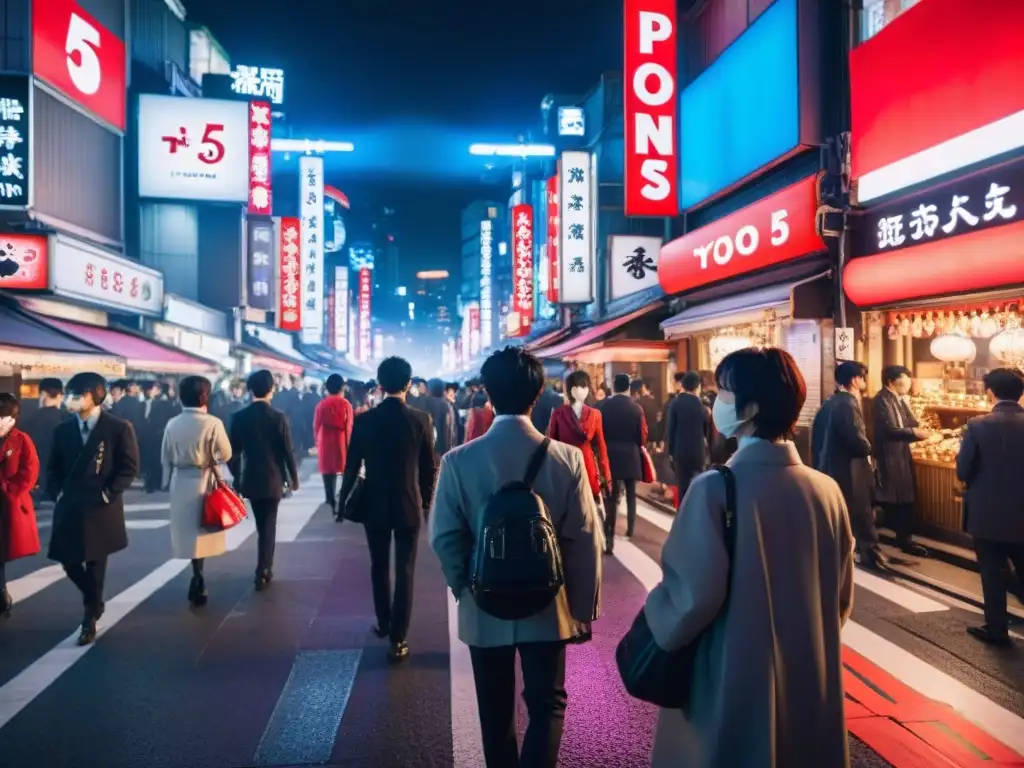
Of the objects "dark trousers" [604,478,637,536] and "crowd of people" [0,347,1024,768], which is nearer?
"crowd of people" [0,347,1024,768]

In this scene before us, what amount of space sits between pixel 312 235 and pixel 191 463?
1138 inches

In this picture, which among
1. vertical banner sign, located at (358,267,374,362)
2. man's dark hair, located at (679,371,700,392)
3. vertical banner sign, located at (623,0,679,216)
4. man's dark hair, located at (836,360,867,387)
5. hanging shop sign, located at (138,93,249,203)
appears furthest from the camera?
vertical banner sign, located at (358,267,374,362)

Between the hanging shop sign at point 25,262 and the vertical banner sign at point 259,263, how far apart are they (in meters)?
15.1

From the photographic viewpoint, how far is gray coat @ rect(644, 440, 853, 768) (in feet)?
6.65

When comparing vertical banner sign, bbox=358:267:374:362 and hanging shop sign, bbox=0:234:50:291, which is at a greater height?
vertical banner sign, bbox=358:267:374:362

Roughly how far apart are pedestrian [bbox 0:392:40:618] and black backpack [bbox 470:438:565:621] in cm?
469

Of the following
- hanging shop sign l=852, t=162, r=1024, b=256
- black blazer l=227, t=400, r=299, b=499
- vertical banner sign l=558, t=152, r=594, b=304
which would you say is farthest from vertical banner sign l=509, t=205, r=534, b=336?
black blazer l=227, t=400, r=299, b=499

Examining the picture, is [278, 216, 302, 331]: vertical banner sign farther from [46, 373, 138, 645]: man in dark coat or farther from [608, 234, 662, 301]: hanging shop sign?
[46, 373, 138, 645]: man in dark coat

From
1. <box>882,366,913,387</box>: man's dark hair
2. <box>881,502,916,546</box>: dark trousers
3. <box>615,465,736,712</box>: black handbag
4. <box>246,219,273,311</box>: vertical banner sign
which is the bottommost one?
<box>881,502,916,546</box>: dark trousers

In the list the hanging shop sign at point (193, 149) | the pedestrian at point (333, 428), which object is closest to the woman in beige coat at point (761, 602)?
the pedestrian at point (333, 428)

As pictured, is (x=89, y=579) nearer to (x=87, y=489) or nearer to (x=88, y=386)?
(x=87, y=489)

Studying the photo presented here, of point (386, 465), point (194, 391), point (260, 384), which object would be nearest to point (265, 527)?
point (260, 384)

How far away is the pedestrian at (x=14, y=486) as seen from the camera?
18.8 feet

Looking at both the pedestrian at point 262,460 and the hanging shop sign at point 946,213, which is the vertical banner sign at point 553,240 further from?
the pedestrian at point 262,460
